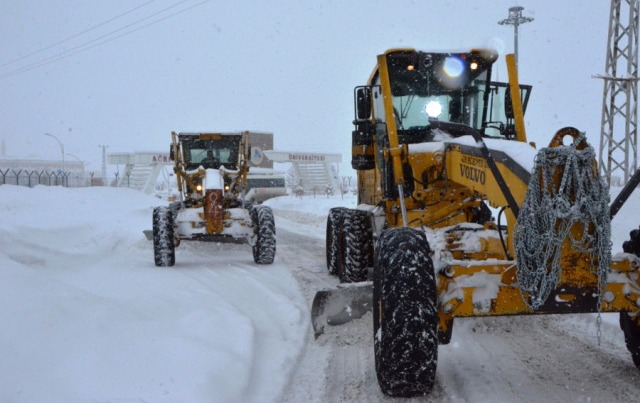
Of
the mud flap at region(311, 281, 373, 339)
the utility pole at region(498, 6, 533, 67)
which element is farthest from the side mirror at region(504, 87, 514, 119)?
the utility pole at region(498, 6, 533, 67)

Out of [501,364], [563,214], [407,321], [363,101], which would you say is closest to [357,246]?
[363,101]

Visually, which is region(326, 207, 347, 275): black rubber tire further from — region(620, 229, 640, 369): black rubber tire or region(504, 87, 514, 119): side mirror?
region(620, 229, 640, 369): black rubber tire

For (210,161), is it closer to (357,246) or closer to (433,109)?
(357,246)

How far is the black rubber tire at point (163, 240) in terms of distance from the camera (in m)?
10.1

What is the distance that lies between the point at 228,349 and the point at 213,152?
27.5 ft

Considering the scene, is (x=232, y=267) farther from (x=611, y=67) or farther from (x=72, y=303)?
(x=611, y=67)

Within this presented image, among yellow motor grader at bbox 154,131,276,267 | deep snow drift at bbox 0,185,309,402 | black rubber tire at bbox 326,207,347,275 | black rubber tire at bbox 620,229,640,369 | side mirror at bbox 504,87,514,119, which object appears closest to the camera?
deep snow drift at bbox 0,185,309,402

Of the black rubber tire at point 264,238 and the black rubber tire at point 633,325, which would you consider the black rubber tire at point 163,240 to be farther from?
the black rubber tire at point 633,325

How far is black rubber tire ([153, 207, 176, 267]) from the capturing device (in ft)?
33.2

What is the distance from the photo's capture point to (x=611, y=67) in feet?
58.0

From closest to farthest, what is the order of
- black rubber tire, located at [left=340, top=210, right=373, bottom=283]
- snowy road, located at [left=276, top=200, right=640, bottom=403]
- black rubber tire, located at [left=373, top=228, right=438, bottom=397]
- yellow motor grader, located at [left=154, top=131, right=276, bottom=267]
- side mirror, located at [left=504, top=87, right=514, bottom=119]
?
black rubber tire, located at [left=373, top=228, right=438, bottom=397], snowy road, located at [left=276, top=200, right=640, bottom=403], side mirror, located at [left=504, top=87, right=514, bottom=119], black rubber tire, located at [left=340, top=210, right=373, bottom=283], yellow motor grader, located at [left=154, top=131, right=276, bottom=267]

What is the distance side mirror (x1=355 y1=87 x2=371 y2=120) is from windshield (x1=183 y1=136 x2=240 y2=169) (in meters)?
6.11

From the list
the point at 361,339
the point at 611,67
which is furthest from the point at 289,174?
the point at 361,339

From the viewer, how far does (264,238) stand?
1059cm
